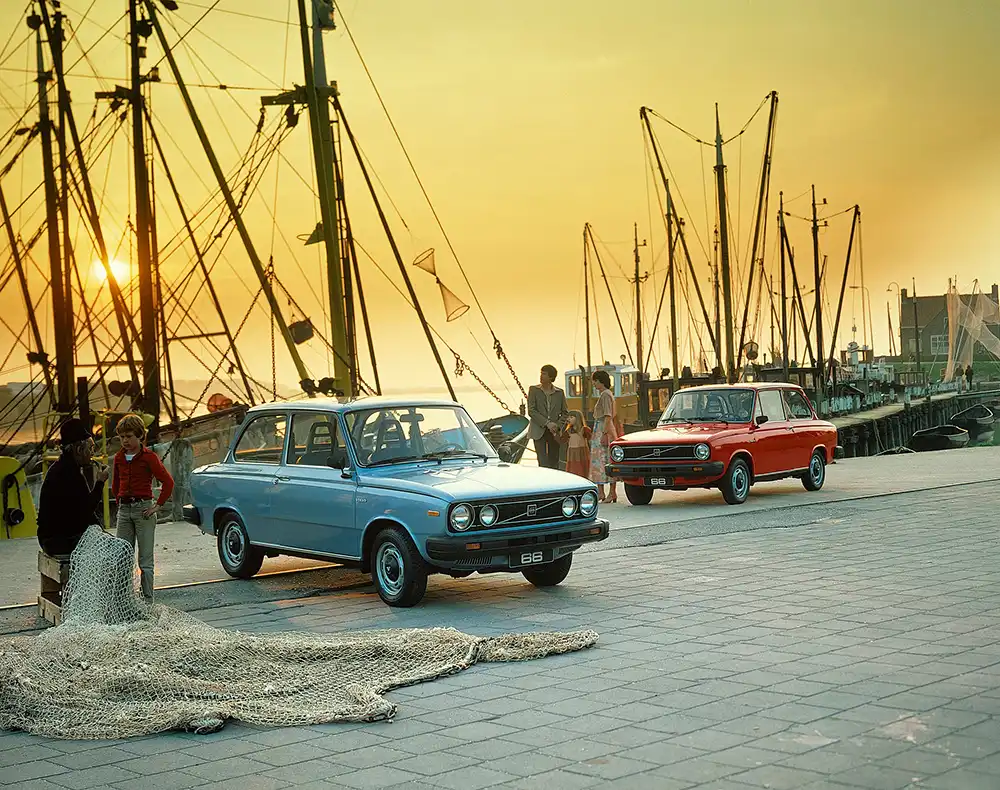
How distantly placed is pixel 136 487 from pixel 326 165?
1214 centimetres

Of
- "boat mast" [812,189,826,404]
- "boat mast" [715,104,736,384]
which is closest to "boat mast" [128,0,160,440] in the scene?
"boat mast" [715,104,736,384]

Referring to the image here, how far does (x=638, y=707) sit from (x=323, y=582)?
5.98m

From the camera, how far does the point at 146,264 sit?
2528 centimetres

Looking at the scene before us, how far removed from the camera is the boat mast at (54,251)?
2670cm

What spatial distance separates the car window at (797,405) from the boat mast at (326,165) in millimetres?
7372

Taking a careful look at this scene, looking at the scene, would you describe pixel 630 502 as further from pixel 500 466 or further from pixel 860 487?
pixel 500 466

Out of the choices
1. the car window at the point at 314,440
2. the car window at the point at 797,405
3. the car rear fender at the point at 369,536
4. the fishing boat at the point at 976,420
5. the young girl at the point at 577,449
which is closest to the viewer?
the car rear fender at the point at 369,536

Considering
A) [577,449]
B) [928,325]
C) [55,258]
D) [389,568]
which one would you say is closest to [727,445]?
[577,449]

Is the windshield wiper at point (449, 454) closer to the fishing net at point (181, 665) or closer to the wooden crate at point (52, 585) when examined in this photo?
the fishing net at point (181, 665)

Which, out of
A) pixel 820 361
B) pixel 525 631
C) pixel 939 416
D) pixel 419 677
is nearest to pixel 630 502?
pixel 525 631

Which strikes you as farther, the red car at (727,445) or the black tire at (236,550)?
the red car at (727,445)

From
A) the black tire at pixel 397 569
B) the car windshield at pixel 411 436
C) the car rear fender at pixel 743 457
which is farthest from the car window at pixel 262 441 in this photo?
the car rear fender at pixel 743 457

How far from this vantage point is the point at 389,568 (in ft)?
34.2

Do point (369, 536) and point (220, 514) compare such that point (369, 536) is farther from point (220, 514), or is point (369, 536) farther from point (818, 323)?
point (818, 323)
